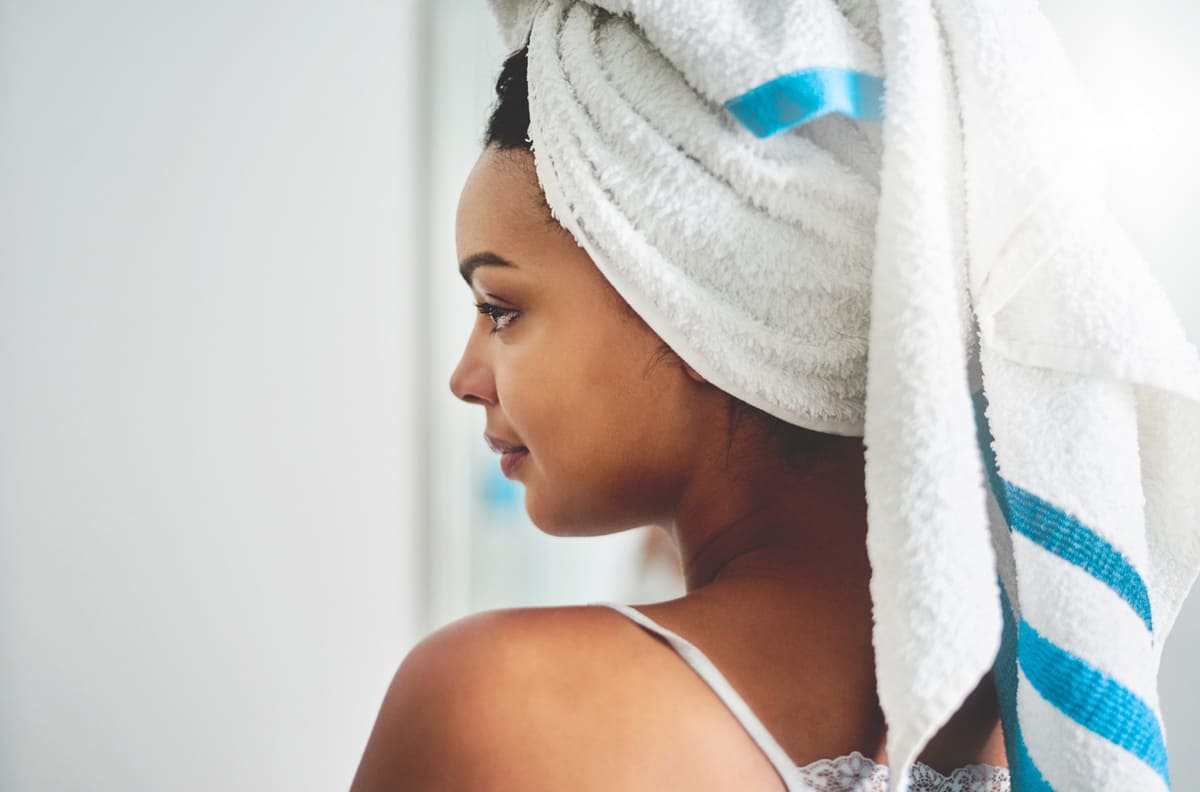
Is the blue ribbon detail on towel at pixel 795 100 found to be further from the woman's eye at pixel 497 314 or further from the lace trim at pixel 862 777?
the lace trim at pixel 862 777

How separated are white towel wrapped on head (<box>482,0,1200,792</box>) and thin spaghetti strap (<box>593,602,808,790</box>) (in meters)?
0.08

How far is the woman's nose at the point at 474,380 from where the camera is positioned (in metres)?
0.58

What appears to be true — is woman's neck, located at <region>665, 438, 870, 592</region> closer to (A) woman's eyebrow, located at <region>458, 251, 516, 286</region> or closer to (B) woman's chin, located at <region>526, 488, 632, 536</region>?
(B) woman's chin, located at <region>526, 488, 632, 536</region>

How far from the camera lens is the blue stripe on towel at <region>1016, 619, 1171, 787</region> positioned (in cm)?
39

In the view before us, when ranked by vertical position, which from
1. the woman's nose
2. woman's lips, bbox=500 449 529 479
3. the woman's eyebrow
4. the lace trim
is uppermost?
the woman's eyebrow

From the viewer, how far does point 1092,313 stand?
0.41m

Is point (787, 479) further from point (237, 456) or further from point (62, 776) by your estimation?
point (62, 776)

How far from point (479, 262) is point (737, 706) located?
30 centimetres

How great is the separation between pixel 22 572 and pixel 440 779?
3.06ft

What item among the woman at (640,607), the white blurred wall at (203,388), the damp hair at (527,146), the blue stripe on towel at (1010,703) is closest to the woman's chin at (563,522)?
the woman at (640,607)

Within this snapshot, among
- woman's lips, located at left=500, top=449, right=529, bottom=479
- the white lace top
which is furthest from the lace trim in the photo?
woman's lips, located at left=500, top=449, right=529, bottom=479

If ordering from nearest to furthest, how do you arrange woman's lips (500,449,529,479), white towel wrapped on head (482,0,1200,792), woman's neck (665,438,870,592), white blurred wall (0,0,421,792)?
white towel wrapped on head (482,0,1200,792), woman's neck (665,438,870,592), woman's lips (500,449,529,479), white blurred wall (0,0,421,792)

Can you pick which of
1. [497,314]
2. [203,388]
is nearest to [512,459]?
[497,314]

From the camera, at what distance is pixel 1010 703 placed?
472 mm
